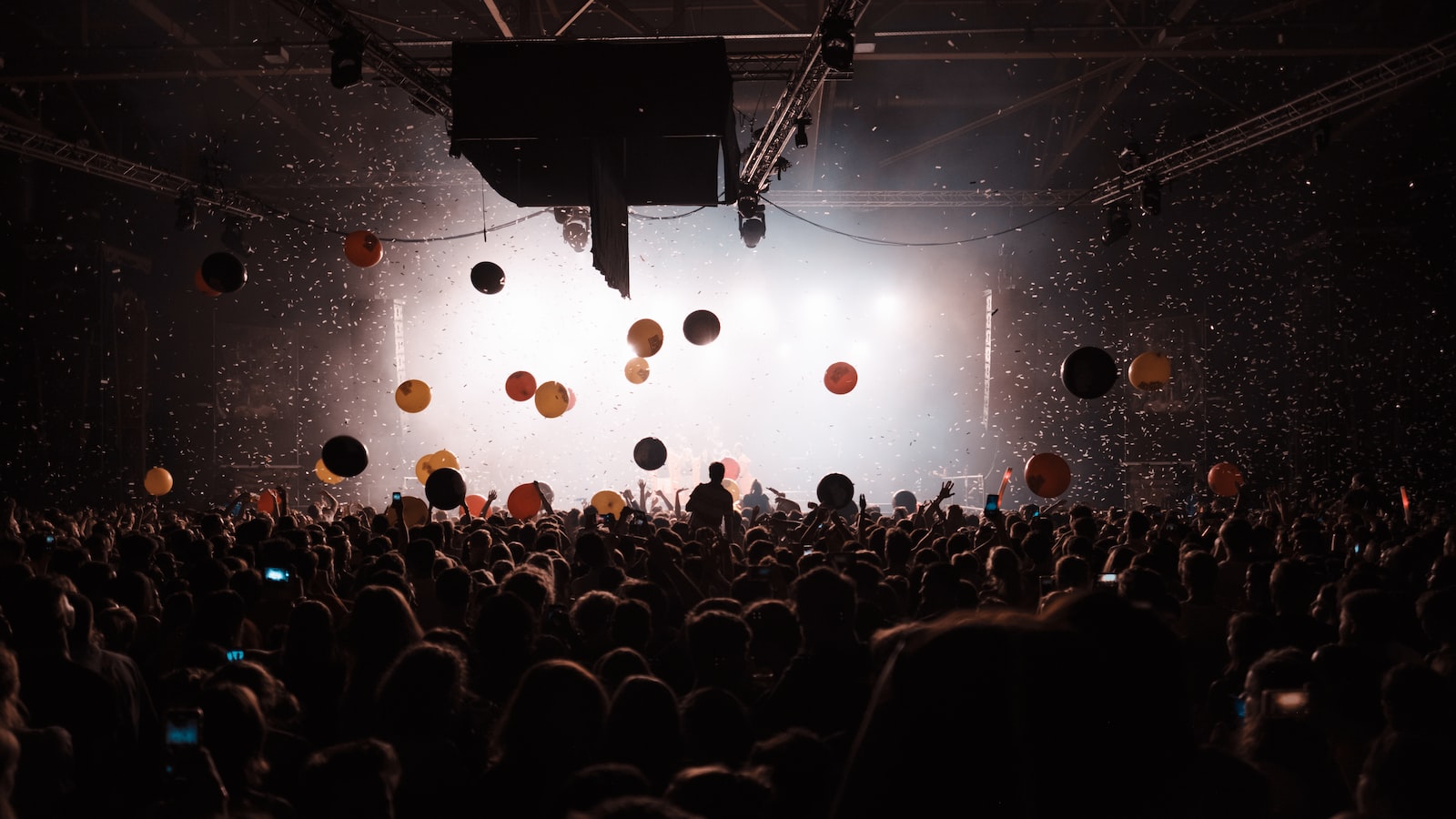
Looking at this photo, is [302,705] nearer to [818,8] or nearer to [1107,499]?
[818,8]

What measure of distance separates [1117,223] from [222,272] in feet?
40.7

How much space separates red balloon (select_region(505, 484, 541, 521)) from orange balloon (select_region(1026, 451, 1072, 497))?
5134mm

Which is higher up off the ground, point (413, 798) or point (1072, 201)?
point (1072, 201)

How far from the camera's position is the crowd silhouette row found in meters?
0.91

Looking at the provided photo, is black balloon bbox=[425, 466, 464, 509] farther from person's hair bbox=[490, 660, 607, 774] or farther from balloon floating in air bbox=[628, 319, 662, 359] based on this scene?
person's hair bbox=[490, 660, 607, 774]

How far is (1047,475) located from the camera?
930 cm

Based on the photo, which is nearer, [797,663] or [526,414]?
[797,663]

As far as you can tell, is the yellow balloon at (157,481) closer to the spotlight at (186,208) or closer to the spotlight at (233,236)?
the spotlight at (186,208)

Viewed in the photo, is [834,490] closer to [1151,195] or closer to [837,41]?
[837,41]

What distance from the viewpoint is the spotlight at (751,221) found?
537 inches

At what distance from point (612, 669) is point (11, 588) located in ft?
9.03

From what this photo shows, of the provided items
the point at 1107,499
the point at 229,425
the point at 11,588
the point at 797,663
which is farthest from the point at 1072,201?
the point at 229,425

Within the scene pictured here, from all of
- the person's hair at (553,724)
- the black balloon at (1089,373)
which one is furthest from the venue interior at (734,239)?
the person's hair at (553,724)

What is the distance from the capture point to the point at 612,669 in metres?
3.07
